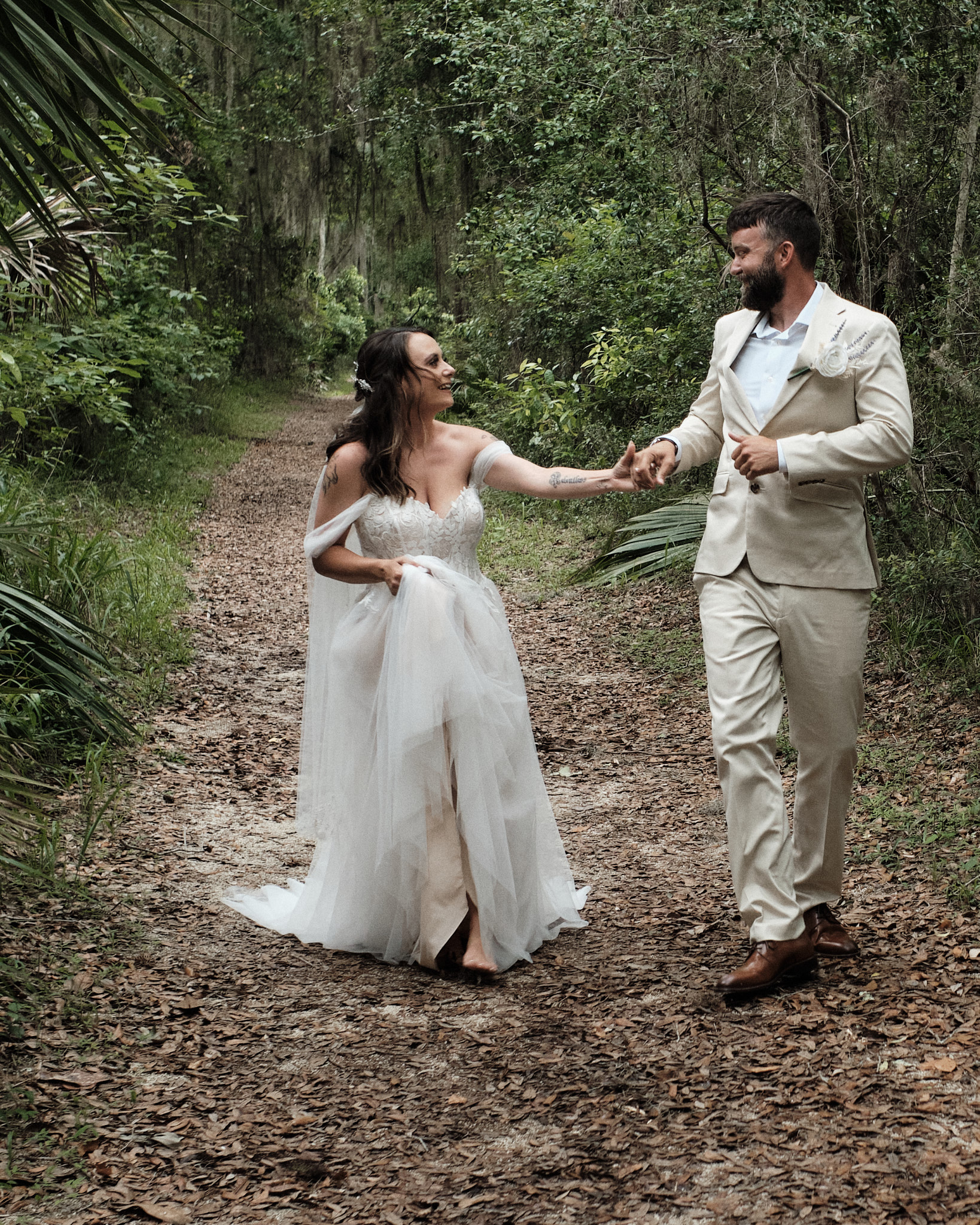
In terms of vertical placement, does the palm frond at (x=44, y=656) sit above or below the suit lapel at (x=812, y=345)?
below

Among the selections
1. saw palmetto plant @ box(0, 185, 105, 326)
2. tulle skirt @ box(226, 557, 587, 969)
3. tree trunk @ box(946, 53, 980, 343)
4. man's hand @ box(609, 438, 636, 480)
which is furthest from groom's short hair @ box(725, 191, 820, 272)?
saw palmetto plant @ box(0, 185, 105, 326)

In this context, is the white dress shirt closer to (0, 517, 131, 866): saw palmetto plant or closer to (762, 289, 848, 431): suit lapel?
(762, 289, 848, 431): suit lapel

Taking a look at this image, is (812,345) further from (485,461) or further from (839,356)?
(485,461)

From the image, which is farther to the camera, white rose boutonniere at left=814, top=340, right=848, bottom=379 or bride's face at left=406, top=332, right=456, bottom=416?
bride's face at left=406, top=332, right=456, bottom=416

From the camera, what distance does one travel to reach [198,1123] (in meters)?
2.91

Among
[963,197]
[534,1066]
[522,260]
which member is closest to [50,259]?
[963,197]

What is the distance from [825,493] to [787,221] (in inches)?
33.2

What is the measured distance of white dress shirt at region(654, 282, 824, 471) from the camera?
3.59 m

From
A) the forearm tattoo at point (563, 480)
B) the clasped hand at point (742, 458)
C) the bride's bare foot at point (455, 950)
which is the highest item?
the clasped hand at point (742, 458)

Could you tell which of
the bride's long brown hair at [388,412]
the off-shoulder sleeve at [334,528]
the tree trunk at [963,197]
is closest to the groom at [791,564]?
the bride's long brown hair at [388,412]

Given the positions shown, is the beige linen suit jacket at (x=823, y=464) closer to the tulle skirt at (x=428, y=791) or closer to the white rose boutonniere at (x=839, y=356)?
the white rose boutonniere at (x=839, y=356)

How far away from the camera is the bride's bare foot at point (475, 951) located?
146 inches

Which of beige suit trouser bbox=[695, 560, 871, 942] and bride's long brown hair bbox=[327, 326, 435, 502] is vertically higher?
bride's long brown hair bbox=[327, 326, 435, 502]

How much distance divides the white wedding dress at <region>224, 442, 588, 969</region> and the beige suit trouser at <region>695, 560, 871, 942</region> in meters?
0.77
